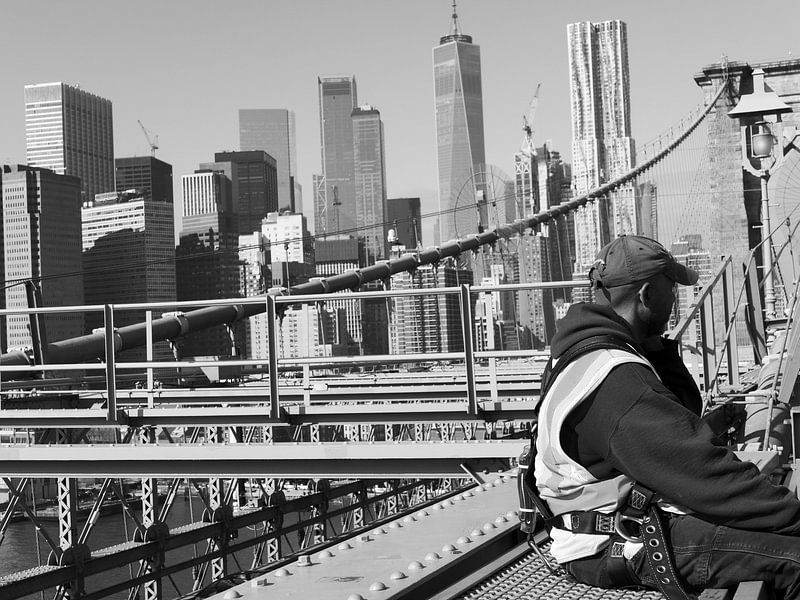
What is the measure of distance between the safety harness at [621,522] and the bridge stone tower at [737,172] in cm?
1981

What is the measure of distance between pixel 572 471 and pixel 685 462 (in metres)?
0.26

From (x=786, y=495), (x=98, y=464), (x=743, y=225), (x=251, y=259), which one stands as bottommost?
(x=98, y=464)

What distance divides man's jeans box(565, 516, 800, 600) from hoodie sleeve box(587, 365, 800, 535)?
4cm

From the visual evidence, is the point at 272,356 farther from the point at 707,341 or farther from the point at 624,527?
the point at 624,527

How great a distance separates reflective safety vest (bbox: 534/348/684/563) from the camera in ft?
7.08

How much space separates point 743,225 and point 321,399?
12.6 m

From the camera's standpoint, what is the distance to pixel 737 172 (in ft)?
74.5

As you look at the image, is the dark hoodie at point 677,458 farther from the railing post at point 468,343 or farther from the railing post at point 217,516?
the railing post at point 217,516

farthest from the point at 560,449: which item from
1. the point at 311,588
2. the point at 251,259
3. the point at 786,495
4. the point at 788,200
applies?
the point at 251,259

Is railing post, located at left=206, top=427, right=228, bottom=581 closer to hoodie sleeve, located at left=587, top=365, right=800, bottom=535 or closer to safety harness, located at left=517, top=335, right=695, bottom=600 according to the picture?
safety harness, located at left=517, top=335, right=695, bottom=600

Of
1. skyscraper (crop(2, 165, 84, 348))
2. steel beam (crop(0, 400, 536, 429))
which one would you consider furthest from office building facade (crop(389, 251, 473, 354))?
skyscraper (crop(2, 165, 84, 348))

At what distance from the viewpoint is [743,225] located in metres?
22.1

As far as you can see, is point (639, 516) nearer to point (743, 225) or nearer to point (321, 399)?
point (321, 399)

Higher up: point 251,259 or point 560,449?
point 251,259
